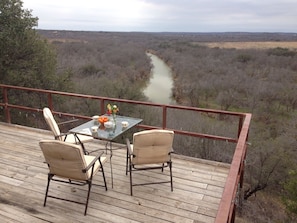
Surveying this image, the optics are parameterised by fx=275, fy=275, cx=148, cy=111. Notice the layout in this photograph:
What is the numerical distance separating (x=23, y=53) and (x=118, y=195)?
370 inches

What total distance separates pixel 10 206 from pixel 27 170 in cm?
89

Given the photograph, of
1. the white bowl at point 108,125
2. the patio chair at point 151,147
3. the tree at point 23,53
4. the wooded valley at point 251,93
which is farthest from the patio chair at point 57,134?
the tree at point 23,53

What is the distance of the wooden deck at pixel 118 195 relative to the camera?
2920 mm

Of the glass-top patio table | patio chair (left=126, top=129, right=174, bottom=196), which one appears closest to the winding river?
the glass-top patio table

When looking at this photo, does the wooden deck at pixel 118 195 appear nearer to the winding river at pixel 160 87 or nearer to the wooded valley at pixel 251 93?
the wooded valley at pixel 251 93

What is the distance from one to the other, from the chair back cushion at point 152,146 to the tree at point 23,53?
27.1ft

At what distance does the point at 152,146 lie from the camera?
3258 mm

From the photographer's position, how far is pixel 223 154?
36.6 ft

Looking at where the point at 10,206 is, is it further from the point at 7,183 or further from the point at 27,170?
the point at 27,170

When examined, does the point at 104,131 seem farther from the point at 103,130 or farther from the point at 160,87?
the point at 160,87

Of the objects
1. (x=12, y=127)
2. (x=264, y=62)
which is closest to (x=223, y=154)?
(x=12, y=127)

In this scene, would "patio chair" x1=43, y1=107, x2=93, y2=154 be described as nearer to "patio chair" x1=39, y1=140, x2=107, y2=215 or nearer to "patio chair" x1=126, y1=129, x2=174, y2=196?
"patio chair" x1=39, y1=140, x2=107, y2=215

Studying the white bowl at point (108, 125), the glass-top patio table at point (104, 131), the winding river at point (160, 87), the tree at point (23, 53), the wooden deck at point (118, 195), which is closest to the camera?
the wooden deck at point (118, 195)

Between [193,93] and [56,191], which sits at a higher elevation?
[56,191]
